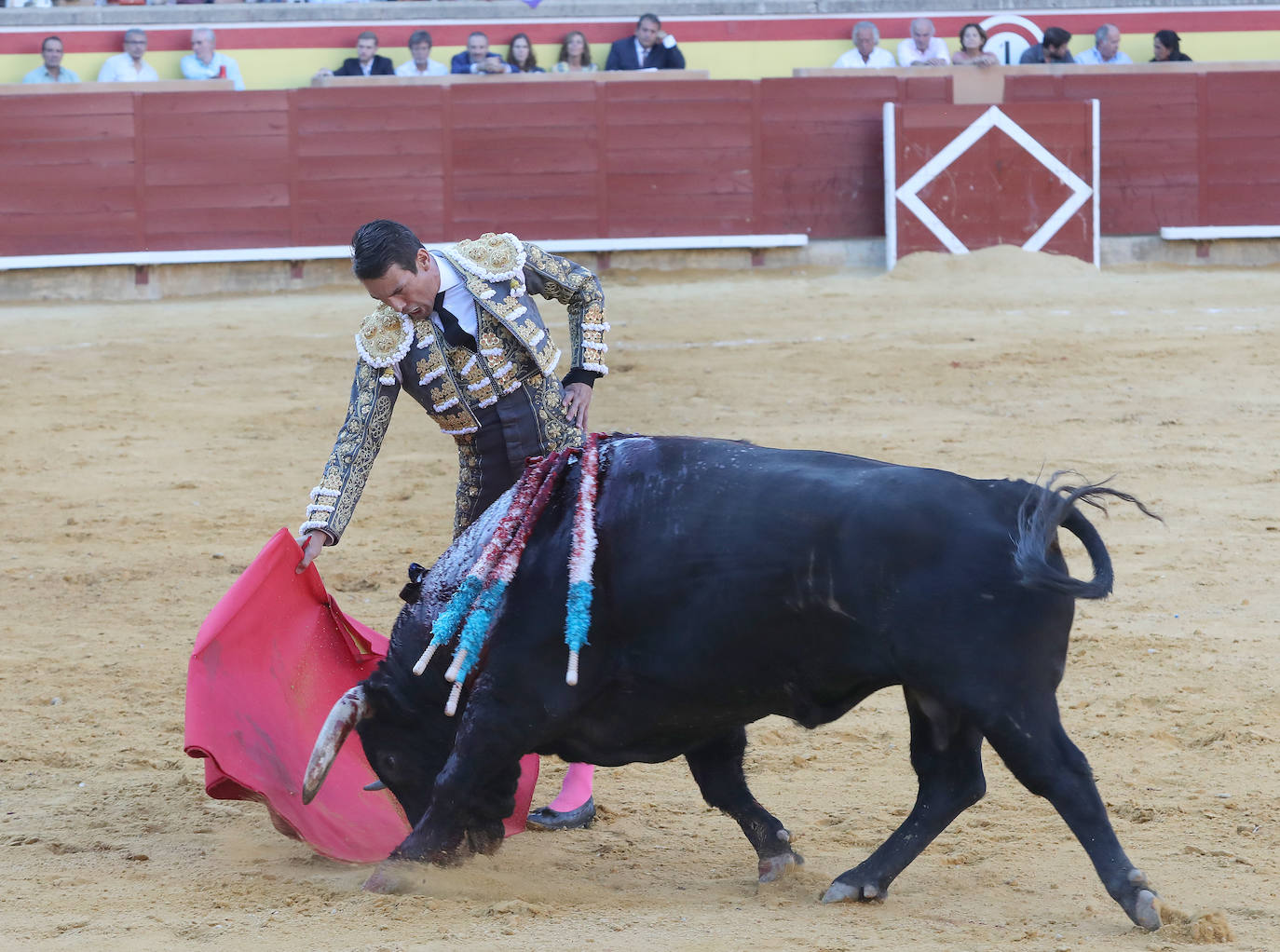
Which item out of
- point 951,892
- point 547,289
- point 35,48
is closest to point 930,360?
point 547,289

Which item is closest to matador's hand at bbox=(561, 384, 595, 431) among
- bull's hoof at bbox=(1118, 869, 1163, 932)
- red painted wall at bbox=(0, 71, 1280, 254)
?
bull's hoof at bbox=(1118, 869, 1163, 932)

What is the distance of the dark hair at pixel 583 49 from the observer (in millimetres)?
10562

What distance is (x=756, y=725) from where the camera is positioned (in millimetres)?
3613

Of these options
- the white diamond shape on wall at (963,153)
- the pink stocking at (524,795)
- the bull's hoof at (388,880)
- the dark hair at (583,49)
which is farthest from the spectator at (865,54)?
the bull's hoof at (388,880)

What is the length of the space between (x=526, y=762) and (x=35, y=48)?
354 inches

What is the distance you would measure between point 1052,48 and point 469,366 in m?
9.07

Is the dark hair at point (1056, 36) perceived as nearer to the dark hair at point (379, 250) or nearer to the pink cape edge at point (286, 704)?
the pink cape edge at point (286, 704)

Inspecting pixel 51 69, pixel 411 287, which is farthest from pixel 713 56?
pixel 411 287

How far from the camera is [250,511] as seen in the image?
552cm

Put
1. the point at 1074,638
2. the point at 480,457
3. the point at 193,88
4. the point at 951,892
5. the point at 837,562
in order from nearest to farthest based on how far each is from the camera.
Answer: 1. the point at 837,562
2. the point at 951,892
3. the point at 480,457
4. the point at 1074,638
5. the point at 193,88

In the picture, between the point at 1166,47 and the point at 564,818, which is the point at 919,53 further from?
the point at 564,818

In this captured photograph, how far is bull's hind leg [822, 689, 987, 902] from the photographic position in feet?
8.21

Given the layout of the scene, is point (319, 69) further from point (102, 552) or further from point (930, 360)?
point (102, 552)

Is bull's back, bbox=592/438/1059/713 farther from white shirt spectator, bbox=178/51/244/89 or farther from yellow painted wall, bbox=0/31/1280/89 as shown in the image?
yellow painted wall, bbox=0/31/1280/89
